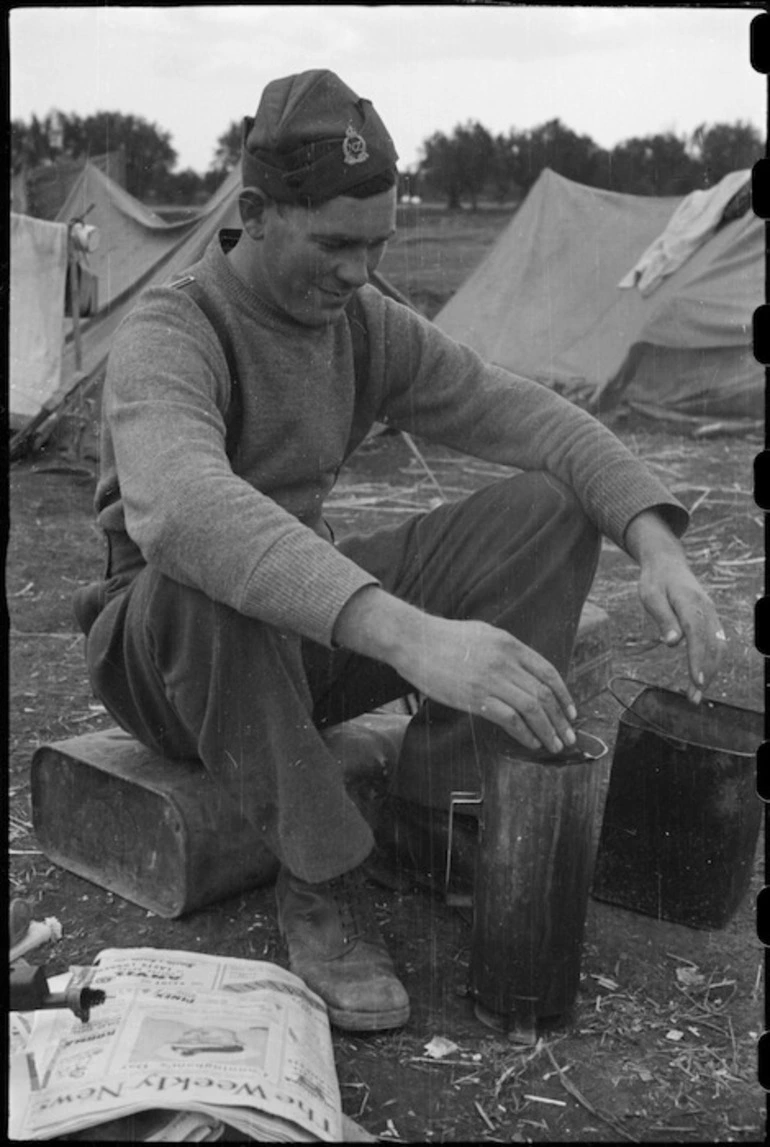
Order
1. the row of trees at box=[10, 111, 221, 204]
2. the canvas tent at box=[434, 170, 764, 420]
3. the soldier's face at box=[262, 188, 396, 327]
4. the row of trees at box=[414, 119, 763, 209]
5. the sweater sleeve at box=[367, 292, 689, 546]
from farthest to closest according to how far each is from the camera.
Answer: the row of trees at box=[414, 119, 763, 209], the row of trees at box=[10, 111, 221, 204], the canvas tent at box=[434, 170, 764, 420], the sweater sleeve at box=[367, 292, 689, 546], the soldier's face at box=[262, 188, 396, 327]

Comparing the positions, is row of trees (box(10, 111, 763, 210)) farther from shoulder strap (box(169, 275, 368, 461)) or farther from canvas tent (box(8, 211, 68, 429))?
shoulder strap (box(169, 275, 368, 461))

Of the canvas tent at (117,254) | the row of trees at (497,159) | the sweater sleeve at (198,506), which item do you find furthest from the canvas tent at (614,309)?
the sweater sleeve at (198,506)

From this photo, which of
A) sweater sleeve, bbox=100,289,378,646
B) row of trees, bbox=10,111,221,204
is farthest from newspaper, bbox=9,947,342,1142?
row of trees, bbox=10,111,221,204

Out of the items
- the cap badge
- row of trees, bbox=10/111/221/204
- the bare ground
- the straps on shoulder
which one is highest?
row of trees, bbox=10/111/221/204

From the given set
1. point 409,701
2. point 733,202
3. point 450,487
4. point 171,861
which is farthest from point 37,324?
point 171,861

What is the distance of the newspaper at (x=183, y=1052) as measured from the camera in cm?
155

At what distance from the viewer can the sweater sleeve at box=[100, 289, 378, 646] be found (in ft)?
5.82

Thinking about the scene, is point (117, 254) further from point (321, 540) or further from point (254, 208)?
point (321, 540)

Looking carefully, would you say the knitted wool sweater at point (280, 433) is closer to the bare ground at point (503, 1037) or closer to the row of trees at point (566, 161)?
the bare ground at point (503, 1037)

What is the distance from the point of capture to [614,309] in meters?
8.95

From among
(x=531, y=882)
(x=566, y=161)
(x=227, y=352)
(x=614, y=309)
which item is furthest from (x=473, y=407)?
(x=566, y=161)

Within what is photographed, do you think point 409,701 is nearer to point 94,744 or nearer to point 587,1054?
point 94,744

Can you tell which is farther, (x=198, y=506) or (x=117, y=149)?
(x=117, y=149)

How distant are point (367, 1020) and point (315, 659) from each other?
0.61m
